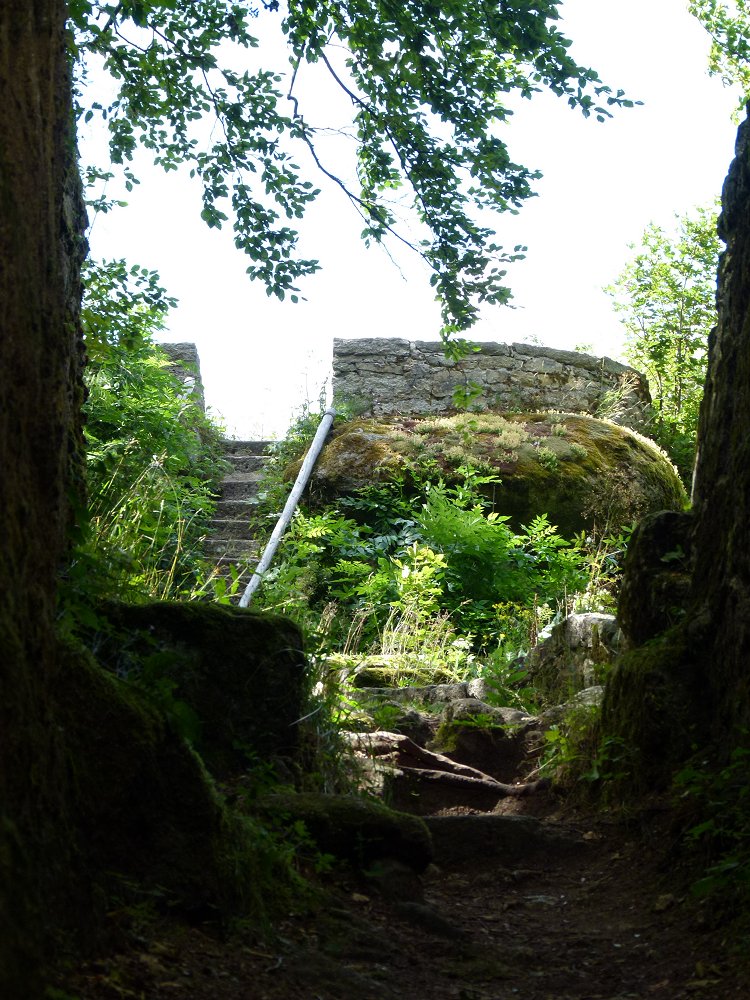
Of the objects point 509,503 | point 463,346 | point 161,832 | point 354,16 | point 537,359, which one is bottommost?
point 161,832

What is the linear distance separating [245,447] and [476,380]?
9.79 feet

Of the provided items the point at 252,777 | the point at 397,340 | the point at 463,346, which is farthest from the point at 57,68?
the point at 397,340

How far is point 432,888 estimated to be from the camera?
411cm

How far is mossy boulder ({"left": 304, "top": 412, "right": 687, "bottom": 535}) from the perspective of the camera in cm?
1064

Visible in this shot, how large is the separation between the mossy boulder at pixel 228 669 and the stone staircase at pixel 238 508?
13.9 feet

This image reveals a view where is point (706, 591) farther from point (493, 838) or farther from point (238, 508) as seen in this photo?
point (238, 508)

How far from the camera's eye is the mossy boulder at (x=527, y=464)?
10641mm

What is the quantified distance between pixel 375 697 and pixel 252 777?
10.00 ft

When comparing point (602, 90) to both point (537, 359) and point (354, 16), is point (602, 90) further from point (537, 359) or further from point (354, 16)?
point (537, 359)

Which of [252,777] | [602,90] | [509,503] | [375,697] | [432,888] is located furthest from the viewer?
[509,503]

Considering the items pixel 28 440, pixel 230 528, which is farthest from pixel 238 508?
pixel 28 440

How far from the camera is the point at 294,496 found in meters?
10.0

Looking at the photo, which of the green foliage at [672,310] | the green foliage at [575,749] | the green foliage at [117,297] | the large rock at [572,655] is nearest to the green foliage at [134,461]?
the green foliage at [117,297]

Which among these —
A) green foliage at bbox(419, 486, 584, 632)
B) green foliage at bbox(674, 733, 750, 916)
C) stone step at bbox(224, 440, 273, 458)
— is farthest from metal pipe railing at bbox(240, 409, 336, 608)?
green foliage at bbox(674, 733, 750, 916)
